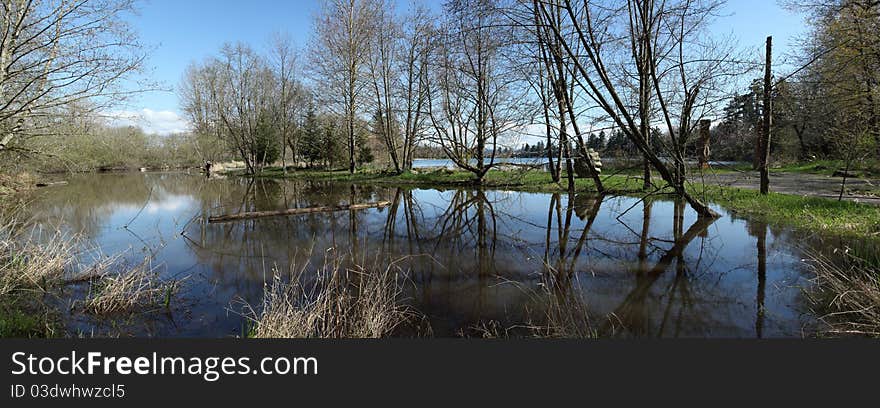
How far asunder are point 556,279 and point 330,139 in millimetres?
31709

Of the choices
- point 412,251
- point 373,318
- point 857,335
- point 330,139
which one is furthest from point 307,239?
point 330,139

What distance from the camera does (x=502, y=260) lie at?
725 cm

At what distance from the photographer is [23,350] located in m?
3.05

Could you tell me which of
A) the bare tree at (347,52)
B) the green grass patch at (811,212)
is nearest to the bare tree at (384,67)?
the bare tree at (347,52)

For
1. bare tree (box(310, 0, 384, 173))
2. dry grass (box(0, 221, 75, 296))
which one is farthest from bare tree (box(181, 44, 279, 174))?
dry grass (box(0, 221, 75, 296))

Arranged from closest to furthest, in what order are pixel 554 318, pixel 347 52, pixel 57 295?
pixel 554 318
pixel 57 295
pixel 347 52

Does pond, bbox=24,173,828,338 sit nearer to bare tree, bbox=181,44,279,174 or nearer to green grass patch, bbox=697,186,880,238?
green grass patch, bbox=697,186,880,238

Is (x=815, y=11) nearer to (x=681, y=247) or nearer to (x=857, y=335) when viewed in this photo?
(x=681, y=247)

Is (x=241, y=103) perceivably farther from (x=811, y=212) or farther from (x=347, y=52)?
(x=811, y=212)

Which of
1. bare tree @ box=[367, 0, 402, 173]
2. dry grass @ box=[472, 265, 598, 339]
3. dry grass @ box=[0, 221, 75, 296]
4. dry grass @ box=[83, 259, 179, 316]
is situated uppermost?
bare tree @ box=[367, 0, 402, 173]

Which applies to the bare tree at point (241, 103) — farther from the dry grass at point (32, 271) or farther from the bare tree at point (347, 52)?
the dry grass at point (32, 271)

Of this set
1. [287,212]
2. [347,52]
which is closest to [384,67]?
[347,52]

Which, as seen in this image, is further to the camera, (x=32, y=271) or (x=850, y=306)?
(x=32, y=271)

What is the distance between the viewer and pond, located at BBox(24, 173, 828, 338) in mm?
4652
